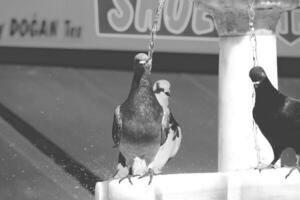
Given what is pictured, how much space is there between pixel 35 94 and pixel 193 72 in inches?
75.8

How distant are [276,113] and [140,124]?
61 centimetres

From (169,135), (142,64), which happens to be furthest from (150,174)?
(169,135)

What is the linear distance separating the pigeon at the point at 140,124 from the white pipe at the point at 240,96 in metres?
1.10

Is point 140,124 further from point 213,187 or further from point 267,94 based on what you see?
point 267,94

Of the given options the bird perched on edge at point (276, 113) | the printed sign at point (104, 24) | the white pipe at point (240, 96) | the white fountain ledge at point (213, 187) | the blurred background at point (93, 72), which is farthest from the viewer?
the printed sign at point (104, 24)

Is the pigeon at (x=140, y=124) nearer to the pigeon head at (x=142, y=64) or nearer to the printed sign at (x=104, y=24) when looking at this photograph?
the pigeon head at (x=142, y=64)

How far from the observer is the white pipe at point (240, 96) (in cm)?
502

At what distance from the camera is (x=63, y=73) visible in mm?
9789

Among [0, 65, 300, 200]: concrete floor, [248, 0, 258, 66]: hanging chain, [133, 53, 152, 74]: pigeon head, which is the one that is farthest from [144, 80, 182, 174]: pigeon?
[0, 65, 300, 200]: concrete floor

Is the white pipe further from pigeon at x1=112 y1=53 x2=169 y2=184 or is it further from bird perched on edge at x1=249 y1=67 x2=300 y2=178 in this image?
pigeon at x1=112 y1=53 x2=169 y2=184

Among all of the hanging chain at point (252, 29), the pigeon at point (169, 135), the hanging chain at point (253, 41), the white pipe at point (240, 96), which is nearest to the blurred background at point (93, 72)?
the pigeon at point (169, 135)

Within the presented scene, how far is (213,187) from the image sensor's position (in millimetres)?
3836

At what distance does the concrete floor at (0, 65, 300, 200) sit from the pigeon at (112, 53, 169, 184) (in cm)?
375

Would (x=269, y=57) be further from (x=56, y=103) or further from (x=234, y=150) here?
(x=56, y=103)
